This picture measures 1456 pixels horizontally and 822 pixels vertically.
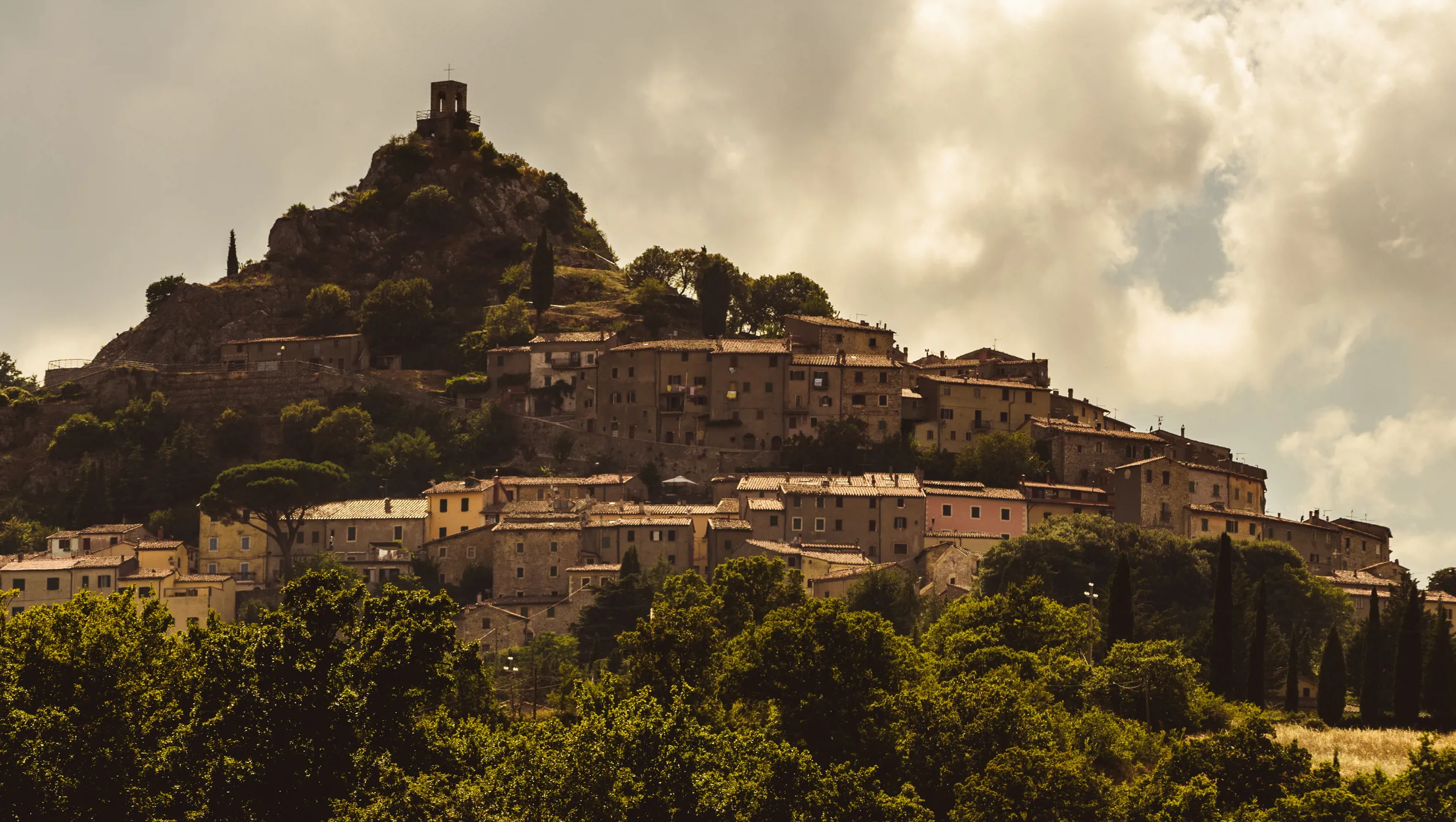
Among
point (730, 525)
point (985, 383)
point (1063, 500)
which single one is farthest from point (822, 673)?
point (985, 383)

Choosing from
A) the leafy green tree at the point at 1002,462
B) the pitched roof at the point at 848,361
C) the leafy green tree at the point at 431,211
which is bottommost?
the leafy green tree at the point at 1002,462

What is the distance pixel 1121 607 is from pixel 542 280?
56.9 m

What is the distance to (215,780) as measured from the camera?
3953 cm

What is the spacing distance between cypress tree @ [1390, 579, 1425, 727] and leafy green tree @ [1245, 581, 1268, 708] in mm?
4236

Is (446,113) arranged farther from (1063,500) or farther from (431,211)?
(1063,500)

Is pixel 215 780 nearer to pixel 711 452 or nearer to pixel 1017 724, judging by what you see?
pixel 1017 724

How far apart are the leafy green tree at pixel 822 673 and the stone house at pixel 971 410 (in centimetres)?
4166

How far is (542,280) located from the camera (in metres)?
116

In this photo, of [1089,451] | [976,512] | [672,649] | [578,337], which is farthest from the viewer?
[578,337]

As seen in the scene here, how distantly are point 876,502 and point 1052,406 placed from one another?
A: 1830 cm

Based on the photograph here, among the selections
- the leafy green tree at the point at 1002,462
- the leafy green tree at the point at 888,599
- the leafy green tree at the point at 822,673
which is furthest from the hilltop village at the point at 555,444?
the leafy green tree at the point at 822,673

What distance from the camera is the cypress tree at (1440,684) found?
205ft

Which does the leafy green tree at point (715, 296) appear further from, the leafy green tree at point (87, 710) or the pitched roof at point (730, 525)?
the leafy green tree at point (87, 710)

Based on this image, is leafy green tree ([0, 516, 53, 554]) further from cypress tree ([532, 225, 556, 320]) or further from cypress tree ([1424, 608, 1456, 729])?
cypress tree ([1424, 608, 1456, 729])
